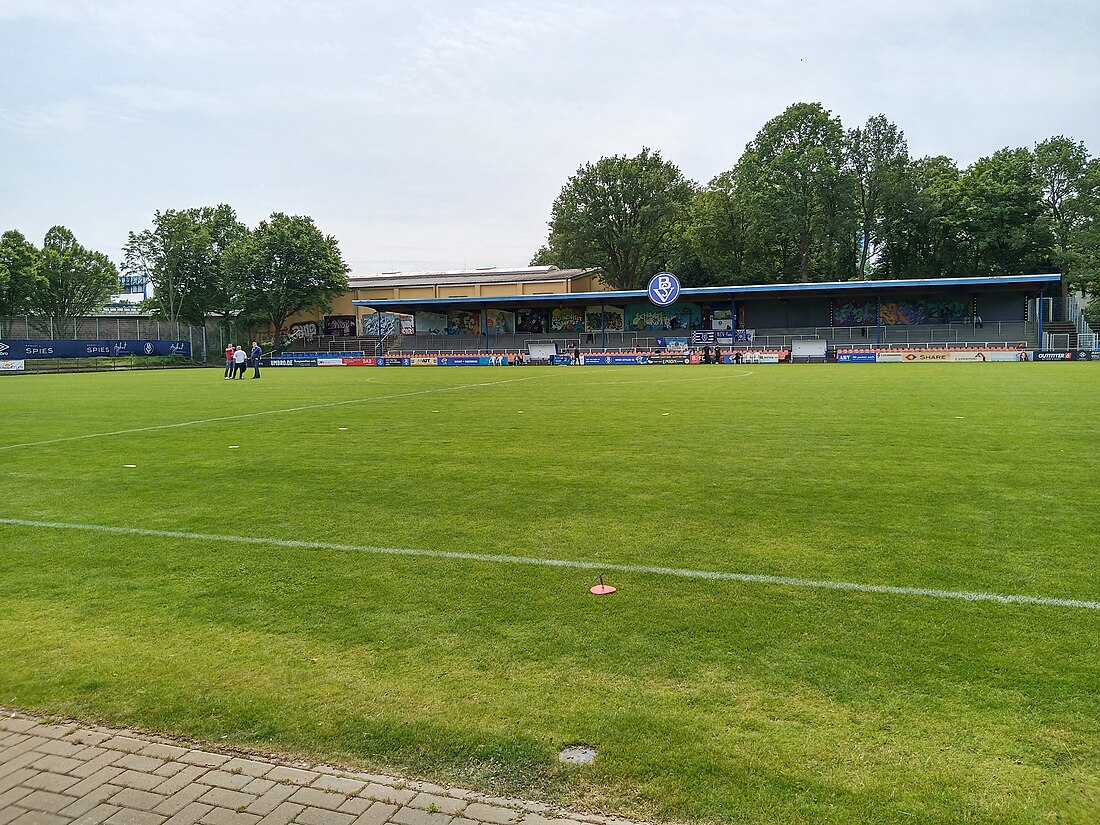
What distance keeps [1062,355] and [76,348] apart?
6456cm

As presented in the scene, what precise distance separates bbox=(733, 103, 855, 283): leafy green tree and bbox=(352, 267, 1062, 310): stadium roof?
956 cm

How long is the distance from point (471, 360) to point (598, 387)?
111 ft

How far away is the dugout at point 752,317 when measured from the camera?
5322cm

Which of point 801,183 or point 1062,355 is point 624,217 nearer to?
point 801,183

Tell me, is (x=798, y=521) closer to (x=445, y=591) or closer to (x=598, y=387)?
(x=445, y=591)

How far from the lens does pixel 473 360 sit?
5888 centimetres

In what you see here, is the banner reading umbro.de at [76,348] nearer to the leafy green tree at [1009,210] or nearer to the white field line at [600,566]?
the white field line at [600,566]

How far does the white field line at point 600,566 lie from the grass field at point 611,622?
6cm

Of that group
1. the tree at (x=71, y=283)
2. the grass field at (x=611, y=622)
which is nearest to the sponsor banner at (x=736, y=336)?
the grass field at (x=611, y=622)

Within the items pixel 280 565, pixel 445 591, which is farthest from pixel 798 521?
pixel 280 565

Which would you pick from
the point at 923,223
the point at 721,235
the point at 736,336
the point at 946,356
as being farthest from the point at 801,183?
the point at 946,356

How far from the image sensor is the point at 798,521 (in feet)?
22.2

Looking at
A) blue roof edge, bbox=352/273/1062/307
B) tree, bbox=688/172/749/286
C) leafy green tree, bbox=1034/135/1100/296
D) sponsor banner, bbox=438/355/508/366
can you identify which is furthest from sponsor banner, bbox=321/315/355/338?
leafy green tree, bbox=1034/135/1100/296

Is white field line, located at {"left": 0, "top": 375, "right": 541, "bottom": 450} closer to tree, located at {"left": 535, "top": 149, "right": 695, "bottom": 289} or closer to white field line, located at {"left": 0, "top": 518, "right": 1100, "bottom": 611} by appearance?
white field line, located at {"left": 0, "top": 518, "right": 1100, "bottom": 611}
